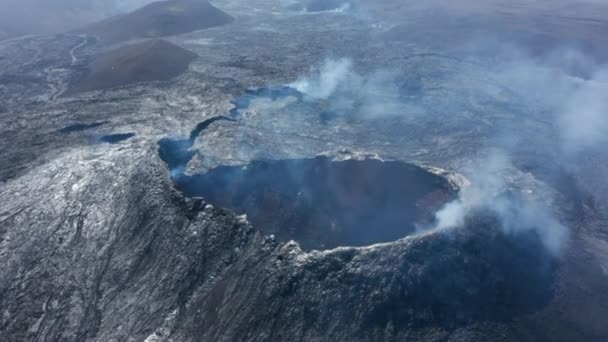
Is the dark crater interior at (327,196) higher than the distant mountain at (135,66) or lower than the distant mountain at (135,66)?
lower

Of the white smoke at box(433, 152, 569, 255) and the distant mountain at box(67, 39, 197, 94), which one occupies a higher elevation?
the distant mountain at box(67, 39, 197, 94)

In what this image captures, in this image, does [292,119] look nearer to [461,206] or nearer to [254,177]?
[254,177]

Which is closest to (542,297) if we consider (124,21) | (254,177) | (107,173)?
(254,177)

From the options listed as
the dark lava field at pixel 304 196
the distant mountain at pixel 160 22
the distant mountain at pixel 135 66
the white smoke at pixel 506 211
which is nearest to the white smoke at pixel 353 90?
the dark lava field at pixel 304 196

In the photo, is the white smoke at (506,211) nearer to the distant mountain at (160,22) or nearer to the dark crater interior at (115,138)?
the dark crater interior at (115,138)

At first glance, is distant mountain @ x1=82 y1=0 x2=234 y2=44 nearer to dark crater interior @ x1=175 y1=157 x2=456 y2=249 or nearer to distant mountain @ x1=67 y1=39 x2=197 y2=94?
distant mountain @ x1=67 y1=39 x2=197 y2=94

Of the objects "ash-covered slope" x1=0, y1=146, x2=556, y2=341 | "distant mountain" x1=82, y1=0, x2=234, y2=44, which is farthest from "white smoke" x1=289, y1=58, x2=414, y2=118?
"distant mountain" x1=82, y1=0, x2=234, y2=44
